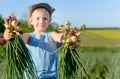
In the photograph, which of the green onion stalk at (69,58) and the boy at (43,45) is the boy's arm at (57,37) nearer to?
the boy at (43,45)

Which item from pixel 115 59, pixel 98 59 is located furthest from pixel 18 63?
pixel 98 59

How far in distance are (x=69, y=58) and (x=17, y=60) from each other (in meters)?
0.42

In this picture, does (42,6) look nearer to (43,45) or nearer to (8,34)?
(43,45)

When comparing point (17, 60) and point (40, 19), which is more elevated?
point (40, 19)

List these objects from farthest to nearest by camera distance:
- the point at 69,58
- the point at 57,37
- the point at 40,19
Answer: the point at 40,19, the point at 57,37, the point at 69,58

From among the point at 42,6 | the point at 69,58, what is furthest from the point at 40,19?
the point at 69,58

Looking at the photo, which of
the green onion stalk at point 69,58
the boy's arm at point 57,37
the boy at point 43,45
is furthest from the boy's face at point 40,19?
the green onion stalk at point 69,58

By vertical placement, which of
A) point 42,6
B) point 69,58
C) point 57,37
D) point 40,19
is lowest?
point 69,58

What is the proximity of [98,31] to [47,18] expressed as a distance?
82.3ft

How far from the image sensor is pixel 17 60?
141 inches

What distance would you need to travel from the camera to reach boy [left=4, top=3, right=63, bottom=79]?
3824 millimetres

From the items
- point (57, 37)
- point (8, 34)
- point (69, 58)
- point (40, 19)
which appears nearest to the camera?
point (8, 34)

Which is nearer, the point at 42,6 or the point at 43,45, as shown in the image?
the point at 43,45

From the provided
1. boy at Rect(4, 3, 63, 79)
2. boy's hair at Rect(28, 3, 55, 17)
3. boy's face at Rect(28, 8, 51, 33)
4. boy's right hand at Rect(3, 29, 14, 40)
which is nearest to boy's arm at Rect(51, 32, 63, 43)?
boy at Rect(4, 3, 63, 79)
